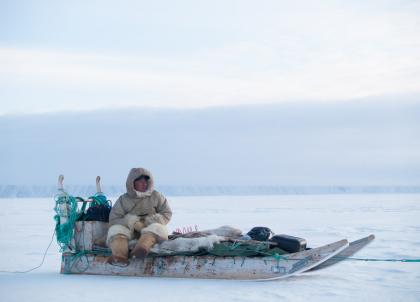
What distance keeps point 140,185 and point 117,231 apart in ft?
1.91

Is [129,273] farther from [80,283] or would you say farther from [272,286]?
[272,286]

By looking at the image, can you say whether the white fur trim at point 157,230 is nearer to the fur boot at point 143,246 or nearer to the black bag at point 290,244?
the fur boot at point 143,246

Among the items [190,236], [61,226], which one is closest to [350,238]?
[190,236]

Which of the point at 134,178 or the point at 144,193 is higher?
the point at 134,178

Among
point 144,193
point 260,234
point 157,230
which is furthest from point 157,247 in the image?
point 260,234

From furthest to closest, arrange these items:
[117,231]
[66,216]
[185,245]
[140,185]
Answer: [66,216], [140,185], [117,231], [185,245]

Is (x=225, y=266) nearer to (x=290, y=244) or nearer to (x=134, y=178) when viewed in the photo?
(x=290, y=244)

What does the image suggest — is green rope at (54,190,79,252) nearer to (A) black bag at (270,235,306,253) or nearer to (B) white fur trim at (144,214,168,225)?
(B) white fur trim at (144,214,168,225)

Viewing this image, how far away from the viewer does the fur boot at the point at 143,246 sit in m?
6.36

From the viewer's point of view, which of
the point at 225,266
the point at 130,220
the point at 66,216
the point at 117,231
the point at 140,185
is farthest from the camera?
the point at 66,216

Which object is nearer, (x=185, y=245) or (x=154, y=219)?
(x=185, y=245)

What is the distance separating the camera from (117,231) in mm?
6559

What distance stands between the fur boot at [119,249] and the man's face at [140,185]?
57 centimetres

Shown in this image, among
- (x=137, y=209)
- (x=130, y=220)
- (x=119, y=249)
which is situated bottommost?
(x=119, y=249)
